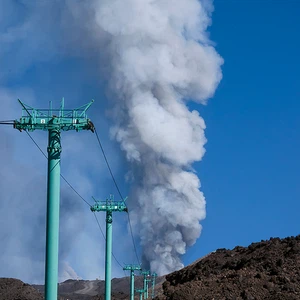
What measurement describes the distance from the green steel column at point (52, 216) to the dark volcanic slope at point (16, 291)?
264 feet

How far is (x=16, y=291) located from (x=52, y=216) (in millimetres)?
86922

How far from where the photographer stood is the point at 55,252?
28.1 metres

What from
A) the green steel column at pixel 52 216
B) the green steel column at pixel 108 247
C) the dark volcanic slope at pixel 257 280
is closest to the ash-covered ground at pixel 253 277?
the dark volcanic slope at pixel 257 280

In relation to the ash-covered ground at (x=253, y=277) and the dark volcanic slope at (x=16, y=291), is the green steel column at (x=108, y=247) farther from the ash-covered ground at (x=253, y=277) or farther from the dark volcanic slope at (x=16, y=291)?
the dark volcanic slope at (x=16, y=291)

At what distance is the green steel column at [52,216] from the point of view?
27.9m

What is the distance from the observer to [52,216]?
92.9 feet

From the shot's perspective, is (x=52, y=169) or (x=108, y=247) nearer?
(x=52, y=169)

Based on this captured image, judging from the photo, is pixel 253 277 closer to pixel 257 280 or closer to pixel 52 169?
pixel 257 280

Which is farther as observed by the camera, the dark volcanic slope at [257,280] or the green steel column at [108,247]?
the green steel column at [108,247]

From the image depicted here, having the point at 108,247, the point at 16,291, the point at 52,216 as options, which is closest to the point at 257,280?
the point at 108,247

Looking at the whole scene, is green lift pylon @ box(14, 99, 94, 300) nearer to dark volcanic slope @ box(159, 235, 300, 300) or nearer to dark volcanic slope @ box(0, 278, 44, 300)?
dark volcanic slope @ box(159, 235, 300, 300)

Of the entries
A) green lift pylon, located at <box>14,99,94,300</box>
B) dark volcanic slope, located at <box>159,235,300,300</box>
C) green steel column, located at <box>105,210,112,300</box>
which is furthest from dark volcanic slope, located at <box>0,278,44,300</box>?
green lift pylon, located at <box>14,99,94,300</box>

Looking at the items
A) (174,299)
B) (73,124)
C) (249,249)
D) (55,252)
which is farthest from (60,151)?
(249,249)

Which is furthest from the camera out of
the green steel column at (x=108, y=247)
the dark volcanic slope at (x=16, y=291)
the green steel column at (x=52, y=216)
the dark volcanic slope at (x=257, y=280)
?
the dark volcanic slope at (x=16, y=291)
